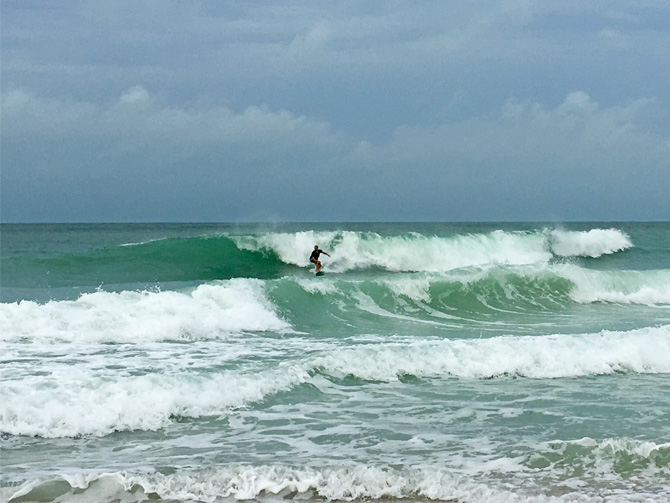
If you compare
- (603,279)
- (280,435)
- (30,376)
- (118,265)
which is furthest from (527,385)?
(118,265)

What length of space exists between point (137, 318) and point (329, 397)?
5.09m

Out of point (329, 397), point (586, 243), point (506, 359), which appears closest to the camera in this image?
point (329, 397)

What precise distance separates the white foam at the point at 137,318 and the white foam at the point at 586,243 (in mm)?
26280

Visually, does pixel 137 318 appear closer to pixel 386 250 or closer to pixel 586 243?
pixel 386 250

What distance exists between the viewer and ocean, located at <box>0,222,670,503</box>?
225 inches

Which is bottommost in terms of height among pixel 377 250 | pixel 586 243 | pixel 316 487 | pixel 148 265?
pixel 316 487

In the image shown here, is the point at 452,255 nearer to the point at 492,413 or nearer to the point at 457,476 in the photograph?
the point at 492,413

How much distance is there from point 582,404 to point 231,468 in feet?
13.5

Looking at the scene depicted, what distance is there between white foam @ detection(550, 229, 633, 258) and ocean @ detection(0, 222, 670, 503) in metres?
20.0

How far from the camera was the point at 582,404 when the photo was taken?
8.14 metres

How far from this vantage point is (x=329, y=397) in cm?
837

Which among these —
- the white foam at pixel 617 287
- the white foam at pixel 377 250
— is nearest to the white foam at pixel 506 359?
the white foam at pixel 617 287

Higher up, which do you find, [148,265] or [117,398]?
[148,265]

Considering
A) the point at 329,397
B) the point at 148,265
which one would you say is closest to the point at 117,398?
the point at 329,397
